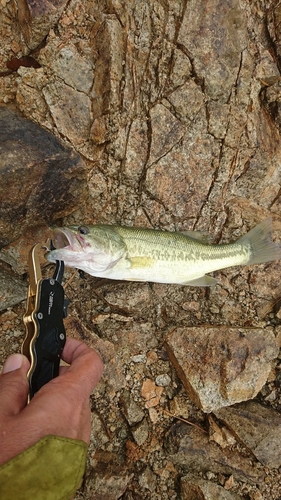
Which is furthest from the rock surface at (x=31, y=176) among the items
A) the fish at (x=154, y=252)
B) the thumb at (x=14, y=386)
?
the thumb at (x=14, y=386)

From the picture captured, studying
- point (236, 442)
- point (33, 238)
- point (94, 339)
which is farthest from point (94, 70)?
point (236, 442)

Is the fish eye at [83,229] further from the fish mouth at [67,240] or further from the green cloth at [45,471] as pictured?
the green cloth at [45,471]

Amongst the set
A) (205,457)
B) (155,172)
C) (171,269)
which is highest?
(155,172)

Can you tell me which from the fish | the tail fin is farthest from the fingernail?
the tail fin

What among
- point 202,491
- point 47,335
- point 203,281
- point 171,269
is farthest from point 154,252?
point 202,491

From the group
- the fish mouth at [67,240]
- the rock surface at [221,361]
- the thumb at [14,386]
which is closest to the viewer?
the thumb at [14,386]

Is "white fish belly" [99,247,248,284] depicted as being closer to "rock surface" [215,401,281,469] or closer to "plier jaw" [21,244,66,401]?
"plier jaw" [21,244,66,401]

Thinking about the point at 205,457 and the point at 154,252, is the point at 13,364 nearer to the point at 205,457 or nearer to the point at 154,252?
the point at 154,252
